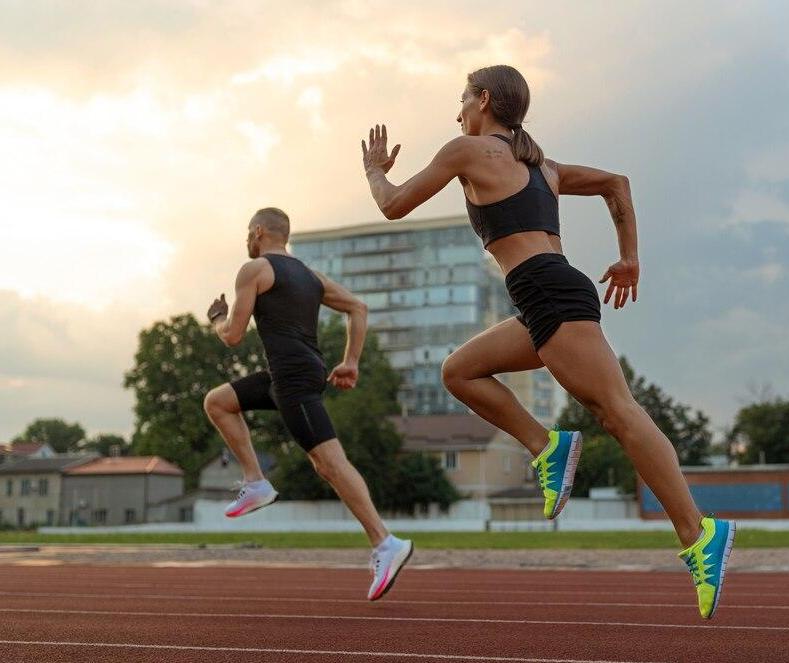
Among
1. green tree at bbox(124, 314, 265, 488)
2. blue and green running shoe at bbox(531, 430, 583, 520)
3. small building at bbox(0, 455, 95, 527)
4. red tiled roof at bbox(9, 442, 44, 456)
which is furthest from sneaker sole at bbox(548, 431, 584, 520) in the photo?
red tiled roof at bbox(9, 442, 44, 456)

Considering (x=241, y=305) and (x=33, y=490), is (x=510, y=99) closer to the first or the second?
A: (x=241, y=305)

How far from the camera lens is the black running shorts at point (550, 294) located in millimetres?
4199

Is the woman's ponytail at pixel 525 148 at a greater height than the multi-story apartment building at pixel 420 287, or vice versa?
the multi-story apartment building at pixel 420 287

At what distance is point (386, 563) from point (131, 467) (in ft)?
251

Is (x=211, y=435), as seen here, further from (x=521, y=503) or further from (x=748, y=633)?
(x=748, y=633)

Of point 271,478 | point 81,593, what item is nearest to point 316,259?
point 271,478

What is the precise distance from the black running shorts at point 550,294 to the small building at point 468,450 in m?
67.9

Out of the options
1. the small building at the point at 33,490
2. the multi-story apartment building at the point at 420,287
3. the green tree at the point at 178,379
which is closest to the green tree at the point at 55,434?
the multi-story apartment building at the point at 420,287

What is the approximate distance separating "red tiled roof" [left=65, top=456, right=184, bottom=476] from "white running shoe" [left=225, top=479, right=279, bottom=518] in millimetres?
→ 71867

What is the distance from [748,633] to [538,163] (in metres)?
2.44

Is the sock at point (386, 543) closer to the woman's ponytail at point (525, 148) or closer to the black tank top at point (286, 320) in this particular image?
the black tank top at point (286, 320)

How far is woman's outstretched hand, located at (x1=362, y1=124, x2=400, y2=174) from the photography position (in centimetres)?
468

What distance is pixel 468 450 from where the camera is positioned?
7444cm

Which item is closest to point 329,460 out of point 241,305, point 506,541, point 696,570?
point 241,305
